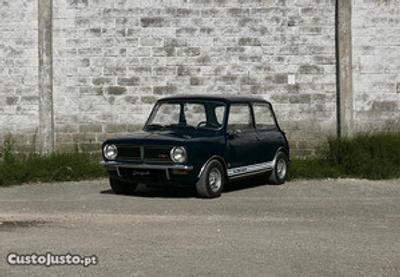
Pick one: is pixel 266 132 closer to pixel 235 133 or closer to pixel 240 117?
pixel 240 117

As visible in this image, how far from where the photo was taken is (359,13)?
13766mm

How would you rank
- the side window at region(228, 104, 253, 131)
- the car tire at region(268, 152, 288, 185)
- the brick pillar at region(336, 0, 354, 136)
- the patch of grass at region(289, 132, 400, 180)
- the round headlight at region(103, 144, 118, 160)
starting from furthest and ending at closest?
the brick pillar at region(336, 0, 354, 136) < the patch of grass at region(289, 132, 400, 180) < the car tire at region(268, 152, 288, 185) < the side window at region(228, 104, 253, 131) < the round headlight at region(103, 144, 118, 160)

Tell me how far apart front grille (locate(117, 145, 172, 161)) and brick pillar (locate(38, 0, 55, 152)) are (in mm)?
4574

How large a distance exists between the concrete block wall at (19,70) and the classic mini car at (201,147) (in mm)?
4331

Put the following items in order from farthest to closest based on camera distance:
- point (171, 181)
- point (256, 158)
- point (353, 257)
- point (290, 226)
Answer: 1. point (256, 158)
2. point (171, 181)
3. point (290, 226)
4. point (353, 257)

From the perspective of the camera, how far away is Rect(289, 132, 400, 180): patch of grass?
39.9ft

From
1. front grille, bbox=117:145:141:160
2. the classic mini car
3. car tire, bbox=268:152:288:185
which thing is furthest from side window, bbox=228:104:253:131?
front grille, bbox=117:145:141:160

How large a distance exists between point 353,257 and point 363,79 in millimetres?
8770

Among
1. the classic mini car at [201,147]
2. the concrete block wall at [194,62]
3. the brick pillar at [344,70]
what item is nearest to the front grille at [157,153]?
the classic mini car at [201,147]

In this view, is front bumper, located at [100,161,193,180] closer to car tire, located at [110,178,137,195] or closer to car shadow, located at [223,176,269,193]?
car tire, located at [110,178,137,195]

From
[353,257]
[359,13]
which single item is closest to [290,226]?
[353,257]

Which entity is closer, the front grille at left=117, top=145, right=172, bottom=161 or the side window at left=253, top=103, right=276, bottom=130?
the front grille at left=117, top=145, right=172, bottom=161

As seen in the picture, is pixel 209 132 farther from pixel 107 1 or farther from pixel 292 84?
pixel 107 1

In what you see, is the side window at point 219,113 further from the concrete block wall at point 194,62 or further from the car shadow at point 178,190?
the concrete block wall at point 194,62
